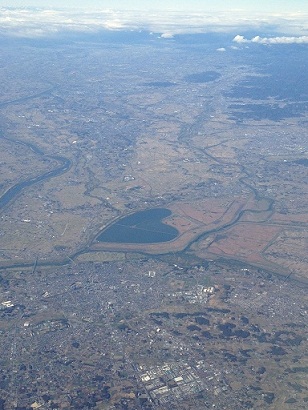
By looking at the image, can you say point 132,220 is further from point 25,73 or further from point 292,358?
point 25,73

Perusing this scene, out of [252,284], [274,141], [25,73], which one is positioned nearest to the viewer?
[252,284]

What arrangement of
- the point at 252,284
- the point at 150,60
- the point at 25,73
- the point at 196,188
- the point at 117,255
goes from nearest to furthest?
the point at 252,284 → the point at 117,255 → the point at 196,188 → the point at 25,73 → the point at 150,60

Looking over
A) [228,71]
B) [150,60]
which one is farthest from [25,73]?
[228,71]

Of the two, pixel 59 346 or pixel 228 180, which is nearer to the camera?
pixel 59 346

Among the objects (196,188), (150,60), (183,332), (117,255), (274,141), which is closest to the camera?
(183,332)

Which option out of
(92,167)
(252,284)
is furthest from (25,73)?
(252,284)

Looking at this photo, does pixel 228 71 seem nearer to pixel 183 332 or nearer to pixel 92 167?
pixel 92 167
